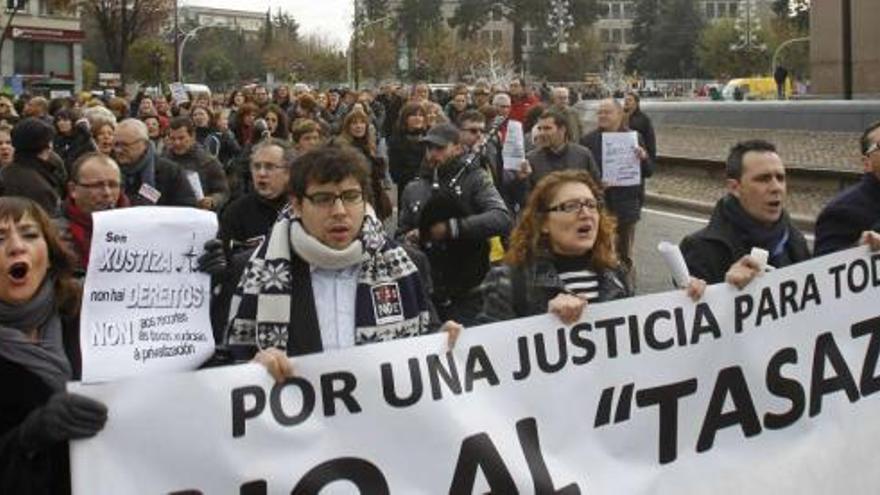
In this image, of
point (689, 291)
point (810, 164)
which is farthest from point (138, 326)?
point (810, 164)

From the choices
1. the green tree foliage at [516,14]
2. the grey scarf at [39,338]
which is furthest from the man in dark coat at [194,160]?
the green tree foliage at [516,14]

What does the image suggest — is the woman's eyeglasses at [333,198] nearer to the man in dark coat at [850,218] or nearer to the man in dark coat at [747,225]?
the man in dark coat at [747,225]

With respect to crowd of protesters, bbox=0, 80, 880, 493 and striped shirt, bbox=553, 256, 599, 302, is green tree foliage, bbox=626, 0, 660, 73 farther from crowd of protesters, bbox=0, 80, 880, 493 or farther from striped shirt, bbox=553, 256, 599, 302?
striped shirt, bbox=553, 256, 599, 302

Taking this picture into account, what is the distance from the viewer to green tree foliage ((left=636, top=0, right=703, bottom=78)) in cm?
10531

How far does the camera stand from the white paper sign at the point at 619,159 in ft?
31.8

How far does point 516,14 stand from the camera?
90.6 meters

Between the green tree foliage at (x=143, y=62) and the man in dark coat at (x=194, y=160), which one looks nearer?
the man in dark coat at (x=194, y=160)

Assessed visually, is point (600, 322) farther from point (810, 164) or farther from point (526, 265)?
point (810, 164)

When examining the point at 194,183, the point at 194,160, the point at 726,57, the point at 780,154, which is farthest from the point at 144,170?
the point at 726,57

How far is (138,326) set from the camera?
337 centimetres

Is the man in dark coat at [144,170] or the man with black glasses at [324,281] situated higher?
the man in dark coat at [144,170]

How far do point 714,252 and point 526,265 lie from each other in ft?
2.60

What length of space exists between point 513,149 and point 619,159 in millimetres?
899

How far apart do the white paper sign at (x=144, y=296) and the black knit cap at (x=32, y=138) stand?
4.59 meters
